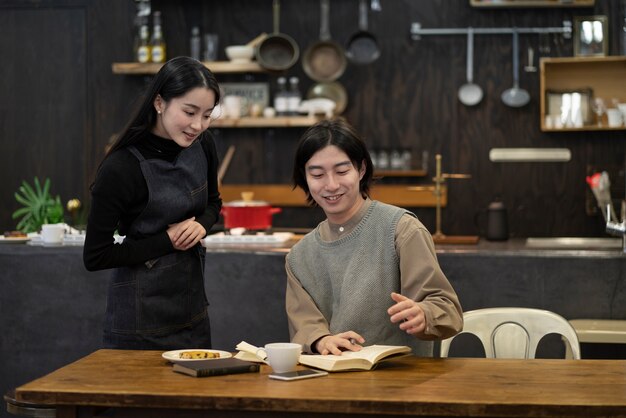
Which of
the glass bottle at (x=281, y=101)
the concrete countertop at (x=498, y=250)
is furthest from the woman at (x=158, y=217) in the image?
the glass bottle at (x=281, y=101)

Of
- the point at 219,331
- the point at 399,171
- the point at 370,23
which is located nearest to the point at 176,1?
the point at 370,23

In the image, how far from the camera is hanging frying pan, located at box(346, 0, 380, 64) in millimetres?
5613

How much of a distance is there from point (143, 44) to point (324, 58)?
1.15 metres

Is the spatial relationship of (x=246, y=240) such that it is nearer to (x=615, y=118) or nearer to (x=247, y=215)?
(x=247, y=215)

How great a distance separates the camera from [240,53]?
557 centimetres

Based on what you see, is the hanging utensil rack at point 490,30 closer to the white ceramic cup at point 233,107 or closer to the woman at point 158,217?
the white ceramic cup at point 233,107

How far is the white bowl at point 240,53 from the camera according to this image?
18.2 feet

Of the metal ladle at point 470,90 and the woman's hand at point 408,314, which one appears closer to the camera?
the woman's hand at point 408,314

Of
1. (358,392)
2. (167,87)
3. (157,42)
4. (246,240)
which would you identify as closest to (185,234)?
(167,87)

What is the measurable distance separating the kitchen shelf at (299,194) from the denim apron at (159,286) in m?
3.09

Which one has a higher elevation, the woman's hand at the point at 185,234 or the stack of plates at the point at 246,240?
the woman's hand at the point at 185,234

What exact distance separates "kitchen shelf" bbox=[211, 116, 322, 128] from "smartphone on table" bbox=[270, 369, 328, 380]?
3717 mm

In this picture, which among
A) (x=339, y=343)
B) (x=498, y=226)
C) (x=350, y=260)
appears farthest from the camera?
(x=498, y=226)

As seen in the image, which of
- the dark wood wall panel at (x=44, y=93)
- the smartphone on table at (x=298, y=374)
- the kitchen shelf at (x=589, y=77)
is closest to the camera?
the smartphone on table at (x=298, y=374)
